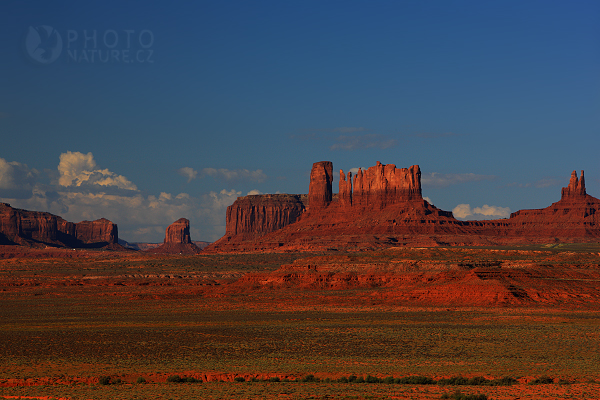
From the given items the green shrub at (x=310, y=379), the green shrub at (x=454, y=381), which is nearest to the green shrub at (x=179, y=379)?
the green shrub at (x=310, y=379)

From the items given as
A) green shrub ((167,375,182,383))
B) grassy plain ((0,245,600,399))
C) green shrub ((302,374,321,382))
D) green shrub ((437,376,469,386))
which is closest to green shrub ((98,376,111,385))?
grassy plain ((0,245,600,399))

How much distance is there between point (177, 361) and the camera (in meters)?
43.2

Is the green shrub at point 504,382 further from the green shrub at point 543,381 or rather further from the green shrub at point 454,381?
the green shrub at point 454,381

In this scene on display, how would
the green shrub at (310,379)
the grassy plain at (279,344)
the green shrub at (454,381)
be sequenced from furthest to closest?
the green shrub at (310,379) → the green shrub at (454,381) → the grassy plain at (279,344)

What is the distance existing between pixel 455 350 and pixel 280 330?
16.3m

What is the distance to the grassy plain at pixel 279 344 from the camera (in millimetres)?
34625

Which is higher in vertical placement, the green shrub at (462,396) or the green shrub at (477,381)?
the green shrub at (462,396)

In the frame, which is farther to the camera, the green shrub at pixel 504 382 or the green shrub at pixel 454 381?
the green shrub at pixel 454 381

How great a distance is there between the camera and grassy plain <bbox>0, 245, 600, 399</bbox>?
3462 cm

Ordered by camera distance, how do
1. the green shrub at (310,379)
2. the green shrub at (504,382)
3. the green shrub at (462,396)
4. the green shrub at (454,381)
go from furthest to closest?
the green shrub at (310,379) < the green shrub at (454,381) < the green shrub at (504,382) < the green shrub at (462,396)

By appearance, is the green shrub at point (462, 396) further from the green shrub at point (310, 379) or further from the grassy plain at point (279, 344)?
the green shrub at point (310, 379)

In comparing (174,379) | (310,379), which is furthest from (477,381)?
(174,379)

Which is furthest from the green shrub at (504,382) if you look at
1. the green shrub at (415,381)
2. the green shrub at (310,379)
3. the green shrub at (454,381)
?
the green shrub at (310,379)

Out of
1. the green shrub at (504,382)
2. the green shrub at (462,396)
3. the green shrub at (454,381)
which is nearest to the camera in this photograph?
the green shrub at (462,396)
